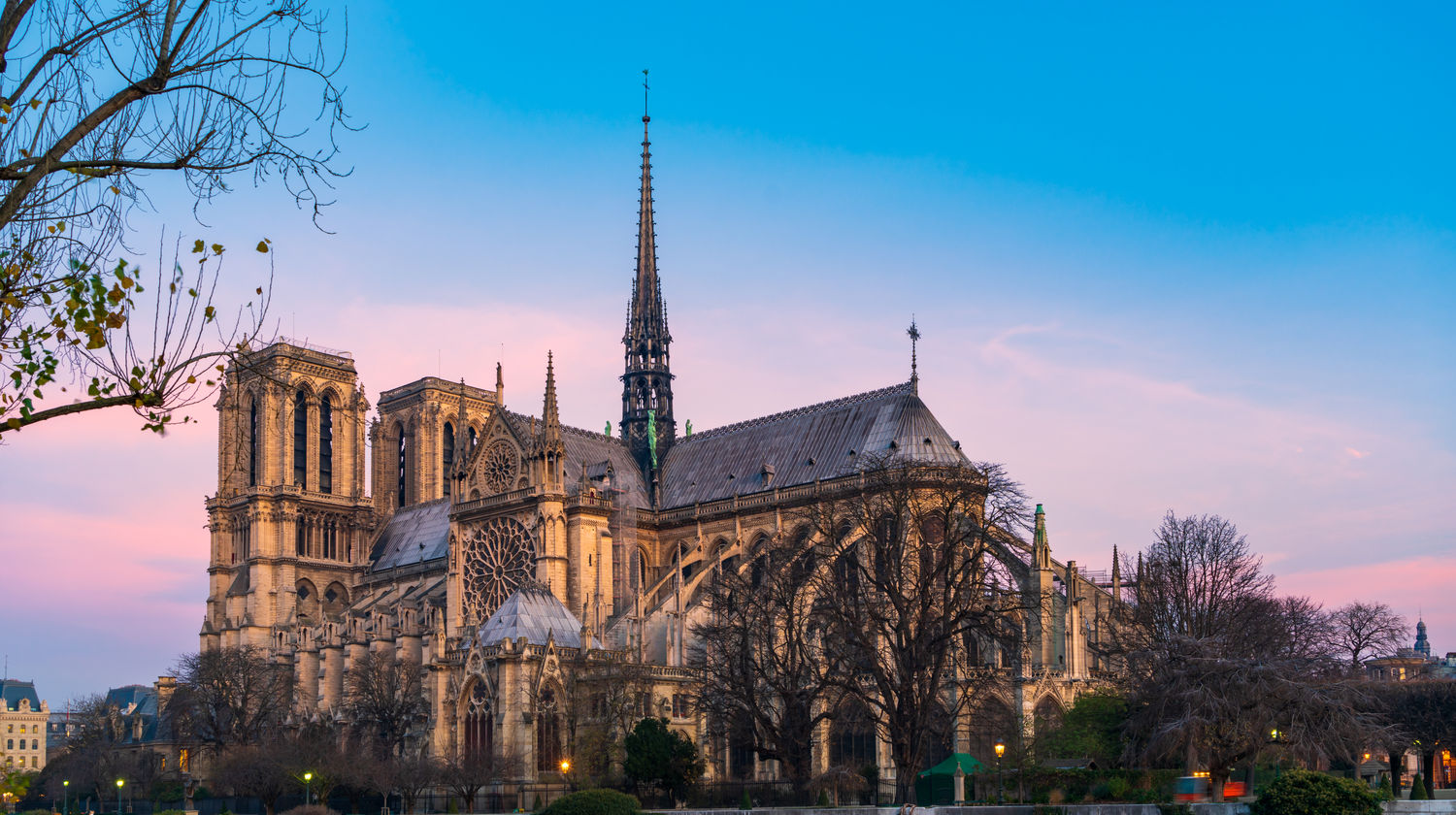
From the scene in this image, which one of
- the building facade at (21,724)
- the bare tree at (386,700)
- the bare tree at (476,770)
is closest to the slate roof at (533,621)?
the bare tree at (476,770)

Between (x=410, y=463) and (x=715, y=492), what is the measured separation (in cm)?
4115

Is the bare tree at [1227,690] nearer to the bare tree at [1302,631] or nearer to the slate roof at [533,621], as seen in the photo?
the bare tree at [1302,631]

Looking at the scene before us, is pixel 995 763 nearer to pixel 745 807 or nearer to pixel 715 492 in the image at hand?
pixel 745 807

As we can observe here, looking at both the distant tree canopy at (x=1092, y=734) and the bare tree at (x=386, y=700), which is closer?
A: the distant tree canopy at (x=1092, y=734)

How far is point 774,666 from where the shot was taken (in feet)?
152

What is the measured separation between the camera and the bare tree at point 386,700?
2611 inches

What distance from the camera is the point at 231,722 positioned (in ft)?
253

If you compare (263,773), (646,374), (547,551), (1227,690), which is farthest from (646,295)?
(1227,690)

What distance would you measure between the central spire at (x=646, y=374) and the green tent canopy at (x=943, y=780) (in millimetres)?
35451

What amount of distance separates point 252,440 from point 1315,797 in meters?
75.3

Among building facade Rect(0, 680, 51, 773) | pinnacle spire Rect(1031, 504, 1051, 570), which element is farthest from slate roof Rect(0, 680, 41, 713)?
pinnacle spire Rect(1031, 504, 1051, 570)

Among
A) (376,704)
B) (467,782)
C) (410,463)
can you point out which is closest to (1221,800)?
(467,782)

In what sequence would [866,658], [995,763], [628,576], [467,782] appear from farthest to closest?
[628,576] → [467,782] → [995,763] → [866,658]

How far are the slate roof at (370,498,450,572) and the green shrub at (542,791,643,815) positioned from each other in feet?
156
